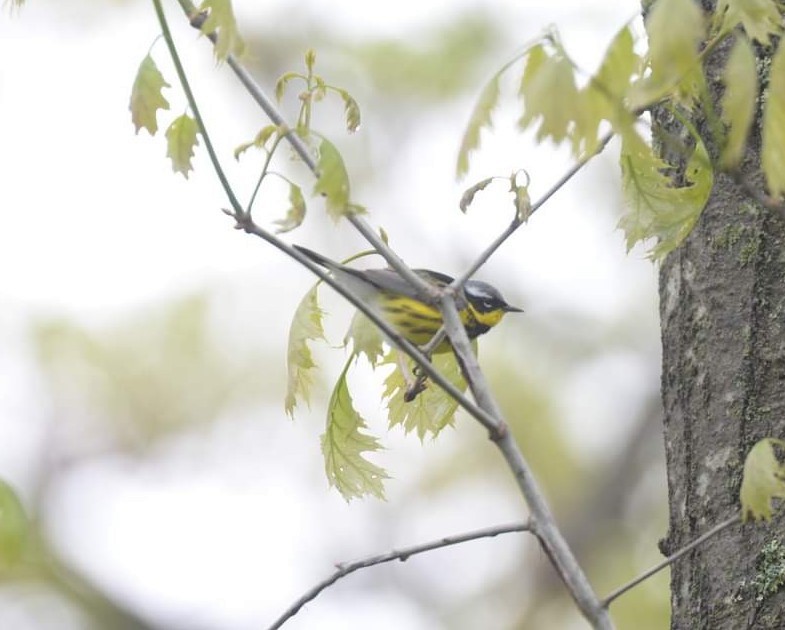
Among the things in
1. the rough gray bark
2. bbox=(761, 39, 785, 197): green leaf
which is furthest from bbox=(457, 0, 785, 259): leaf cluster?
the rough gray bark

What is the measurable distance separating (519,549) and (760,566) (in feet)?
16.1

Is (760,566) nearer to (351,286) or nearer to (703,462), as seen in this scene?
(703,462)

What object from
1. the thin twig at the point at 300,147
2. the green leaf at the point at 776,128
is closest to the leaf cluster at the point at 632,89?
the green leaf at the point at 776,128

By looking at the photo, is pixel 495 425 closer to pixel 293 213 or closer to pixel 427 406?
pixel 293 213

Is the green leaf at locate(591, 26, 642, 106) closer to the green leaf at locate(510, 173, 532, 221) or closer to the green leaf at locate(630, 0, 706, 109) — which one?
the green leaf at locate(630, 0, 706, 109)

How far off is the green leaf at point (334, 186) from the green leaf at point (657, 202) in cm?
50

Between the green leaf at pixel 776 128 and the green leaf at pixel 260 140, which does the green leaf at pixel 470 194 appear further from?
the green leaf at pixel 776 128

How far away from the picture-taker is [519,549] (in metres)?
6.72

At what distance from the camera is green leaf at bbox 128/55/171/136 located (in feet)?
5.46

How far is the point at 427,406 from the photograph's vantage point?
2.09 metres

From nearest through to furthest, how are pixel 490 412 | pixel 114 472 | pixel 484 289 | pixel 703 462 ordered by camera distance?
1. pixel 490 412
2. pixel 703 462
3. pixel 484 289
4. pixel 114 472

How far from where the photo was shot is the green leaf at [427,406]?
2.08m

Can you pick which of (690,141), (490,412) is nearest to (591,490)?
(690,141)

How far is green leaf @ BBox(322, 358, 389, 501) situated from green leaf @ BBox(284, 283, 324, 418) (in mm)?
61
